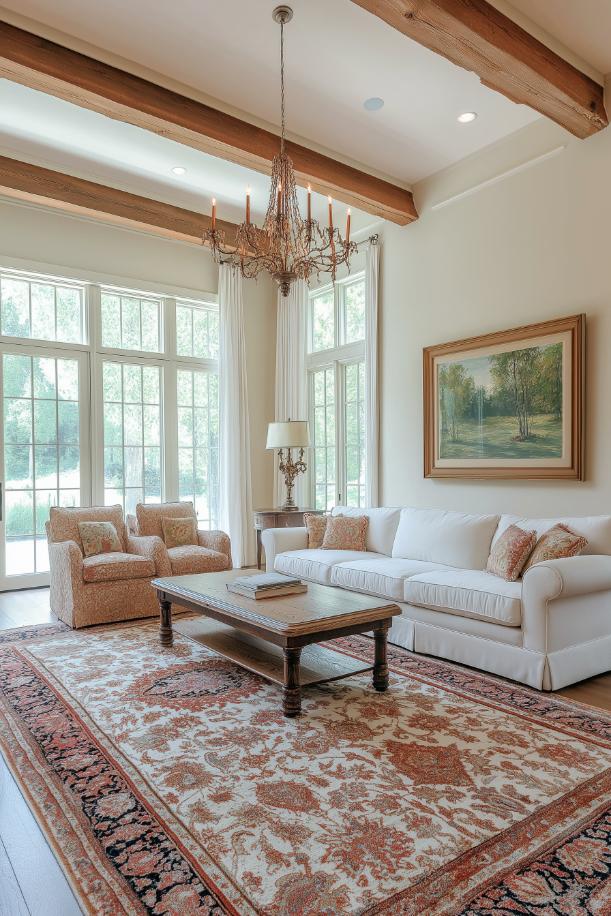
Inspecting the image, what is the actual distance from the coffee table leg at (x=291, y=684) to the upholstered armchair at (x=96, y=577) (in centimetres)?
219

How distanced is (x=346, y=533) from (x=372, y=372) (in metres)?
1.71

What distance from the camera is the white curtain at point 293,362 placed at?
7043mm

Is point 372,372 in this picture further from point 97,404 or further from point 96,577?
point 96,577

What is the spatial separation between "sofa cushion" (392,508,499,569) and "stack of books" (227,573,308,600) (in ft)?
4.20

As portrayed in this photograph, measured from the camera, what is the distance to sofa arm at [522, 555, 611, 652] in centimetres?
315

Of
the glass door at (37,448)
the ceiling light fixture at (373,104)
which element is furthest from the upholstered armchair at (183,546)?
the ceiling light fixture at (373,104)

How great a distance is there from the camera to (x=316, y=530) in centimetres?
528

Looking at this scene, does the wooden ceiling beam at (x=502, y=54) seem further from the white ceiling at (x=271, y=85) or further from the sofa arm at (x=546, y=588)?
the sofa arm at (x=546, y=588)

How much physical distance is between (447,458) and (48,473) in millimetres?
3677

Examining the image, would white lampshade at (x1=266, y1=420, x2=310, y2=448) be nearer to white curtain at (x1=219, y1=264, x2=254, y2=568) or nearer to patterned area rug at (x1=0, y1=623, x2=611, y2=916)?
white curtain at (x1=219, y1=264, x2=254, y2=568)

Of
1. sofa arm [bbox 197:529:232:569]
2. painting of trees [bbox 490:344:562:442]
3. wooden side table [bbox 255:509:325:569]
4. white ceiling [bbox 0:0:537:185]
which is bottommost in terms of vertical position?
sofa arm [bbox 197:529:232:569]

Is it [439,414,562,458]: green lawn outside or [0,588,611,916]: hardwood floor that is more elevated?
[439,414,562,458]: green lawn outside

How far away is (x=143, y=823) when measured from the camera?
2.03 m

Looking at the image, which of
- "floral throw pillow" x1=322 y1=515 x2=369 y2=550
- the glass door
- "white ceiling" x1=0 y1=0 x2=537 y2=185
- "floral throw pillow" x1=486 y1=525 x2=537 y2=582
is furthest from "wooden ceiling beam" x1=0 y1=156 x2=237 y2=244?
"floral throw pillow" x1=486 y1=525 x2=537 y2=582
